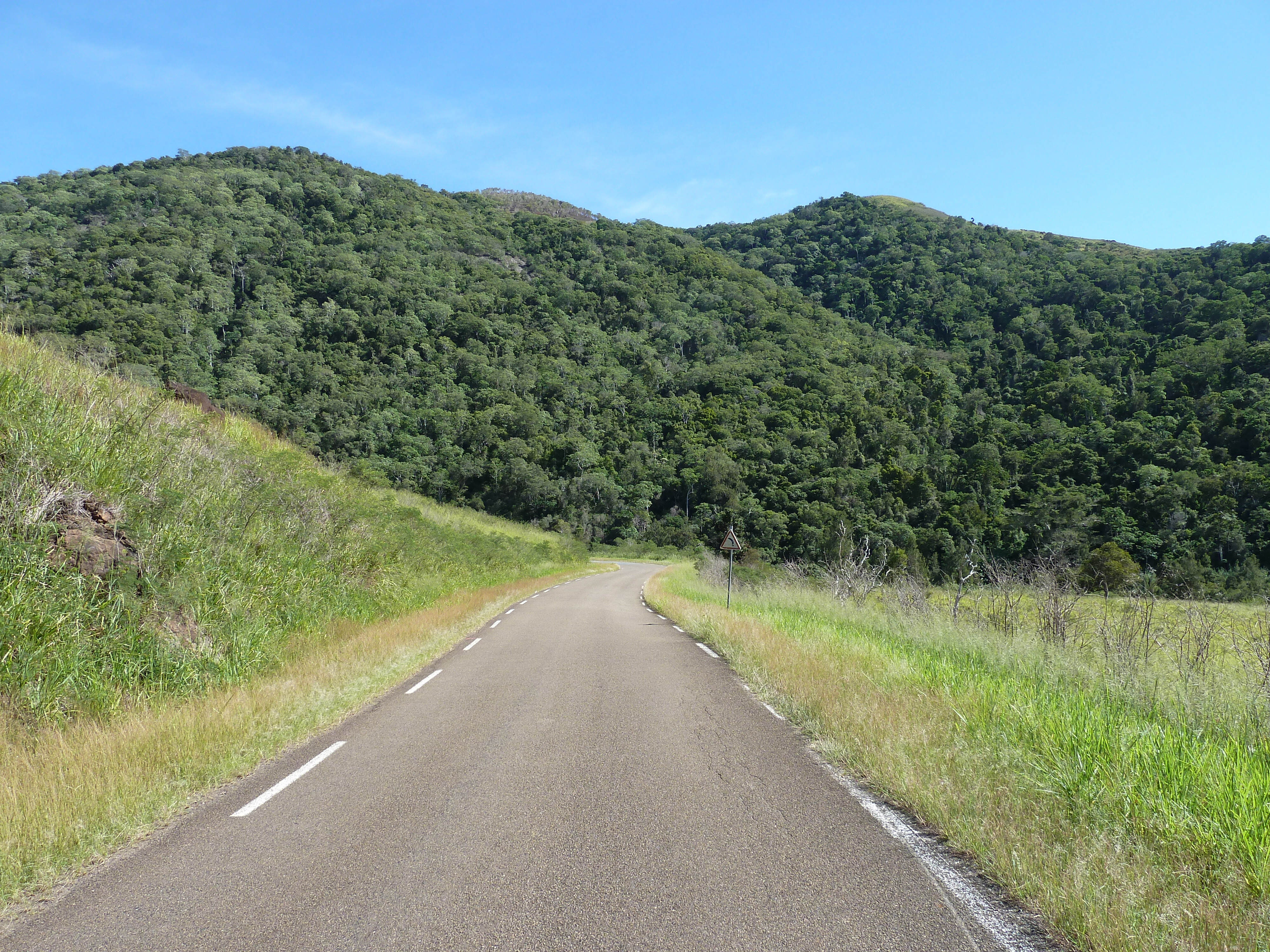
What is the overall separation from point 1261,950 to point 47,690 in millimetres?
8431

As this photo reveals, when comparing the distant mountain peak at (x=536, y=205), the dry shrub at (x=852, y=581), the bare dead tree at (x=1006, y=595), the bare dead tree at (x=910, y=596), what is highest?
the distant mountain peak at (x=536, y=205)

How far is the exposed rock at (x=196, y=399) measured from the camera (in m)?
14.8

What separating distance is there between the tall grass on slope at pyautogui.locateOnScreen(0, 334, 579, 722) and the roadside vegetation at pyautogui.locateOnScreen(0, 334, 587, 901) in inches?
1.0

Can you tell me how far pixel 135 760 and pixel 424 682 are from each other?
14.9 ft

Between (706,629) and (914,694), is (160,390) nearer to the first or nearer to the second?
(706,629)

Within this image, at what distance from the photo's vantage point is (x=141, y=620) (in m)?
7.57

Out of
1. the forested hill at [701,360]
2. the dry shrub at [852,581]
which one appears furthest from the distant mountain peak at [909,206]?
Result: the dry shrub at [852,581]

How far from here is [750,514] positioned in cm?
Result: 8069

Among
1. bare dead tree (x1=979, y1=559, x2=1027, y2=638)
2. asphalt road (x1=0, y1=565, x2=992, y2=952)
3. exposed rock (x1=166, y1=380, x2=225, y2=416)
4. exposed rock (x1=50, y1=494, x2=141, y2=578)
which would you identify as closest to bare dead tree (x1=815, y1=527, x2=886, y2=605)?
bare dead tree (x1=979, y1=559, x2=1027, y2=638)

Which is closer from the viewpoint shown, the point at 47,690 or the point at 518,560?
the point at 47,690

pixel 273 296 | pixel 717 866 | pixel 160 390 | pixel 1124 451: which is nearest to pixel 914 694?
pixel 717 866

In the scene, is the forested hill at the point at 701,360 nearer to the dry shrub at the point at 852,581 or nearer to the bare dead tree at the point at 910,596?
the dry shrub at the point at 852,581

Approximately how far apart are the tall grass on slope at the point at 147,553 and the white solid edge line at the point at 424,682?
194 cm

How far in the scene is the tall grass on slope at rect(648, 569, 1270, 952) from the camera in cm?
307
